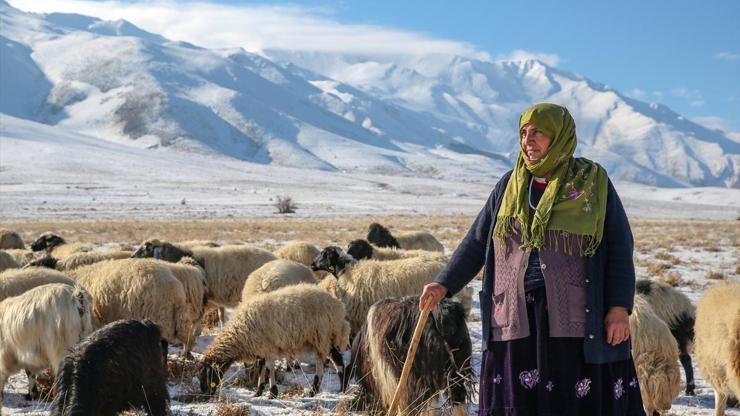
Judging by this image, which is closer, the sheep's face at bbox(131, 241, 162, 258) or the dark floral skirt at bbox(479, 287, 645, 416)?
the dark floral skirt at bbox(479, 287, 645, 416)

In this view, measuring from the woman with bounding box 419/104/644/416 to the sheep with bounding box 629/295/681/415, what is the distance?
242cm

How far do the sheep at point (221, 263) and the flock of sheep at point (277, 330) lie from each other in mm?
54

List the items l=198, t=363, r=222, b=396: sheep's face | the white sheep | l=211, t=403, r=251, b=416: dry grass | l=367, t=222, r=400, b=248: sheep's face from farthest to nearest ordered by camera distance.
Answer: l=367, t=222, r=400, b=248: sheep's face, the white sheep, l=198, t=363, r=222, b=396: sheep's face, l=211, t=403, r=251, b=416: dry grass

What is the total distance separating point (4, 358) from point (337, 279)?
3865mm

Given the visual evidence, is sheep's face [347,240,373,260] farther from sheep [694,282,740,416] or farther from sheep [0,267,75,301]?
sheep [694,282,740,416]

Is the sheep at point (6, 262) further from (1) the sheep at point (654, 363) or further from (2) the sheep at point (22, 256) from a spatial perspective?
(1) the sheep at point (654, 363)

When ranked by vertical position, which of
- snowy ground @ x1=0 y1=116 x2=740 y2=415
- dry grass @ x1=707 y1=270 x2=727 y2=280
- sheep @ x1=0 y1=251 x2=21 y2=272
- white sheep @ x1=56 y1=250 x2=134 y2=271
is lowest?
snowy ground @ x1=0 y1=116 x2=740 y2=415

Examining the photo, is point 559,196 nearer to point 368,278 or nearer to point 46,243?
point 368,278

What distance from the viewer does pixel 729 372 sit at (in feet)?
17.6

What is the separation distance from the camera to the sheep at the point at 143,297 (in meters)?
7.75

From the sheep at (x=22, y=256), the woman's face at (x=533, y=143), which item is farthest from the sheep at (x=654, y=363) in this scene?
the sheep at (x=22, y=256)

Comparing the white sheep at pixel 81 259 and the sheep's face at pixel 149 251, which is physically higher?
the sheep's face at pixel 149 251

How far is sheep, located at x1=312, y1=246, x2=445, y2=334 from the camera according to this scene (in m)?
8.46

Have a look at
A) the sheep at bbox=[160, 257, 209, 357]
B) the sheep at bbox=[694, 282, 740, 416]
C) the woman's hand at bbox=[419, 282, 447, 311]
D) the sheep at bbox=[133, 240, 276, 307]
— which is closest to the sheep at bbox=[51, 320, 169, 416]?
the sheep at bbox=[160, 257, 209, 357]
